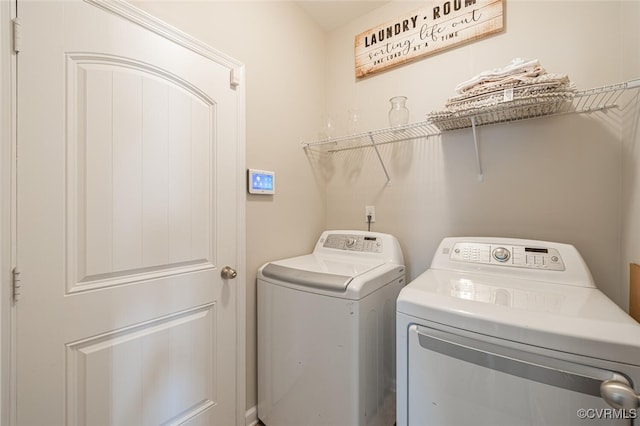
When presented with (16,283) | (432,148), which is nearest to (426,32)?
(432,148)

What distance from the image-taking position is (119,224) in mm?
1019

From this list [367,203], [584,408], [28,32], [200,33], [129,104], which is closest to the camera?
[584,408]

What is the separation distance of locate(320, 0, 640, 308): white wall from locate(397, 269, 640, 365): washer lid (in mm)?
375

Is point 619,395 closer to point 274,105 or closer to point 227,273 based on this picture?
point 227,273

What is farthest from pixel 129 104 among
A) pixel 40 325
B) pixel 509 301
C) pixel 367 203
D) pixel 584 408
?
pixel 584 408

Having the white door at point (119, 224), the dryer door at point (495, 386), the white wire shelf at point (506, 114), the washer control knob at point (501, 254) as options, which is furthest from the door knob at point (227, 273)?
Result: the washer control knob at point (501, 254)

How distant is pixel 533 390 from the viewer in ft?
2.43

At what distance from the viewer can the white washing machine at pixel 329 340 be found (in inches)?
46.1

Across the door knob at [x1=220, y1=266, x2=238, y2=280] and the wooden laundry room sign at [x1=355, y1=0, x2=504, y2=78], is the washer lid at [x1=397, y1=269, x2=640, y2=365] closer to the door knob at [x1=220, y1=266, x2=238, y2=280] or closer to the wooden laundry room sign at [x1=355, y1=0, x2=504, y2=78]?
the door knob at [x1=220, y1=266, x2=238, y2=280]

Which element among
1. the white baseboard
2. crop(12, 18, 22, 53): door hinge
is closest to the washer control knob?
the white baseboard

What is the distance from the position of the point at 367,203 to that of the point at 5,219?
1707mm

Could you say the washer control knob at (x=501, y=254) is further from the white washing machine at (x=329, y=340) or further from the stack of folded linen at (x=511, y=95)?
the stack of folded linen at (x=511, y=95)

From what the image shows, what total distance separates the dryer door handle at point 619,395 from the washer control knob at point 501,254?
0.65m

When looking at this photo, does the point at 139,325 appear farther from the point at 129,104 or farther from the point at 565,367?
the point at 565,367
